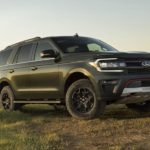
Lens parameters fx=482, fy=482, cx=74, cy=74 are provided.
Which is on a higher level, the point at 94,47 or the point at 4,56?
the point at 94,47

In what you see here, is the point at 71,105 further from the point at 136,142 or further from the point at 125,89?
the point at 136,142

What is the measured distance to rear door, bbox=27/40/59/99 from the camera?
1019 cm

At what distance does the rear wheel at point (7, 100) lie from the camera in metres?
12.0

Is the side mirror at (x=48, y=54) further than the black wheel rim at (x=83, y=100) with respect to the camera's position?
Yes

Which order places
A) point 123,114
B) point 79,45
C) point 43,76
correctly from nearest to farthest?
point 123,114, point 43,76, point 79,45

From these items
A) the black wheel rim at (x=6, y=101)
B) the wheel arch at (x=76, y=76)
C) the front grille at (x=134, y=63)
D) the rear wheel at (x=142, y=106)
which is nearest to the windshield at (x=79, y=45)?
the wheel arch at (x=76, y=76)

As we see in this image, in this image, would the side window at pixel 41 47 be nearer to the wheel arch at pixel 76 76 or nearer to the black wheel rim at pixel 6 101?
the wheel arch at pixel 76 76

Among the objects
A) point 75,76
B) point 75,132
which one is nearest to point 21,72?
point 75,76

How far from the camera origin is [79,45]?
34.8 feet

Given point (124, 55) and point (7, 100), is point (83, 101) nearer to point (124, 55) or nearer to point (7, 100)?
point (124, 55)

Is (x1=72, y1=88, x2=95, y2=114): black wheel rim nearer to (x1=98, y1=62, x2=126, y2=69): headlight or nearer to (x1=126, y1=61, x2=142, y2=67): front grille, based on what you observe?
(x1=98, y1=62, x2=126, y2=69): headlight

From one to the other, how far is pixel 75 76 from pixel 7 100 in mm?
3155

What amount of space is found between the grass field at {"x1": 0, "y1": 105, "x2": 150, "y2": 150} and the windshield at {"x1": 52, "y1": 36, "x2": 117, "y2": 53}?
4.70ft

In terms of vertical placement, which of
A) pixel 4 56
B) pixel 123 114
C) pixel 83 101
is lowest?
pixel 123 114
